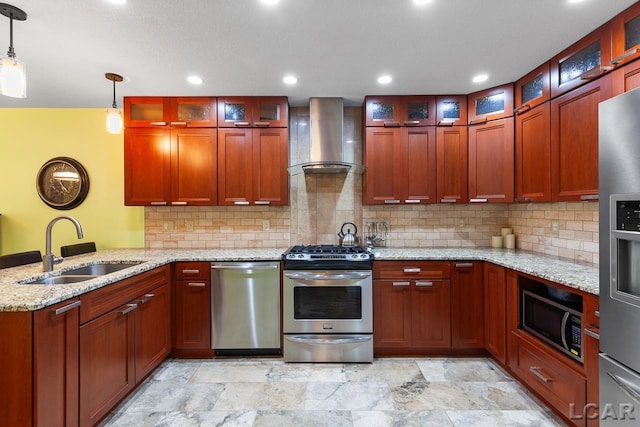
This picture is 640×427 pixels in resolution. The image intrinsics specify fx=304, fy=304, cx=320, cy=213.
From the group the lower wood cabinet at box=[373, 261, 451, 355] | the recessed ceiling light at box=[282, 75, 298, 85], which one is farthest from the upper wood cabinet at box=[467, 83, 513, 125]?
the recessed ceiling light at box=[282, 75, 298, 85]

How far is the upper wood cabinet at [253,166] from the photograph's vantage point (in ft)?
10.3

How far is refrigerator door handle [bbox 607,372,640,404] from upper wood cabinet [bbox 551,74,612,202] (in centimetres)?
115

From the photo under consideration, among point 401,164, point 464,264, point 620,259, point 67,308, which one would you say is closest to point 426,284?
point 464,264

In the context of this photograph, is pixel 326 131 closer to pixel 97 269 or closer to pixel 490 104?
pixel 490 104

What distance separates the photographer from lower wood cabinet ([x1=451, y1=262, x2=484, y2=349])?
2738 mm

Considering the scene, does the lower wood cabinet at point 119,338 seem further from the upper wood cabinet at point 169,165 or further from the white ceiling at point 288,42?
the white ceiling at point 288,42

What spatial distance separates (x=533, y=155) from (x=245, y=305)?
9.40 ft

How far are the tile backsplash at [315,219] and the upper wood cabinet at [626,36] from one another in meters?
1.79

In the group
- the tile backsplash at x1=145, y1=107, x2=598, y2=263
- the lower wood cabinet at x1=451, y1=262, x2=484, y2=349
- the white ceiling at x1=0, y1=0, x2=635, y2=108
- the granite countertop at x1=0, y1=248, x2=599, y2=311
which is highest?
the white ceiling at x1=0, y1=0, x2=635, y2=108

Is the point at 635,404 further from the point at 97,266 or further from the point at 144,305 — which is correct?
the point at 97,266

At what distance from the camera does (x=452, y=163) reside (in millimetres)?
3133

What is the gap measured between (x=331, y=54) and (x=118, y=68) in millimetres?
1768

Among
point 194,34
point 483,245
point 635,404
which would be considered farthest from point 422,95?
point 635,404

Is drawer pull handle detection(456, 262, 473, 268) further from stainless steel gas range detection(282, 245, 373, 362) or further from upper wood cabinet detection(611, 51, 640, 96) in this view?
upper wood cabinet detection(611, 51, 640, 96)
